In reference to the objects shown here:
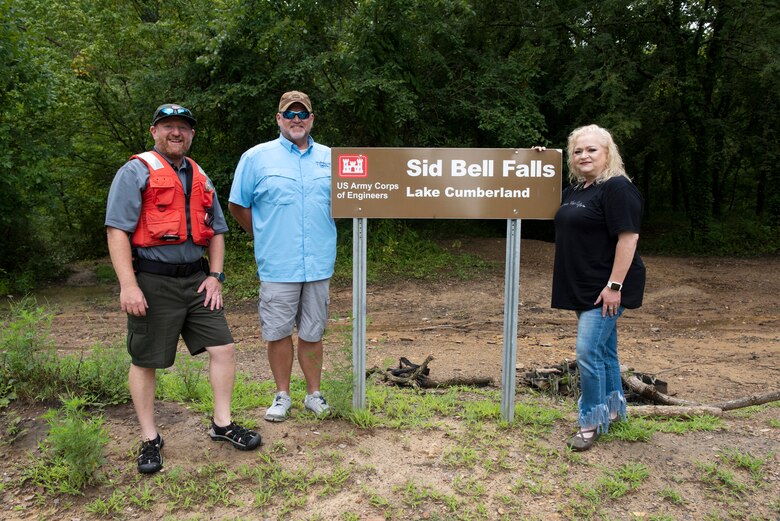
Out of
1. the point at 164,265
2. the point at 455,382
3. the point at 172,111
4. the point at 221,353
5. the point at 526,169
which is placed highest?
the point at 172,111

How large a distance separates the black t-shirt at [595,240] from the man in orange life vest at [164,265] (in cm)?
199

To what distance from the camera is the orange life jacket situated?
297 cm

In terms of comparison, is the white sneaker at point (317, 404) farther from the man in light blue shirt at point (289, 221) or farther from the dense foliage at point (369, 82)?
the dense foliage at point (369, 82)

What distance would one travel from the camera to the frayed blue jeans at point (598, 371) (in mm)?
3215

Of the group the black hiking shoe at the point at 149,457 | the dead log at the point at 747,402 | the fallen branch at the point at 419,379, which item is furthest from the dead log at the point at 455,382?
the black hiking shoe at the point at 149,457

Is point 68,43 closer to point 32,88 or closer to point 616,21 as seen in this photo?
point 32,88

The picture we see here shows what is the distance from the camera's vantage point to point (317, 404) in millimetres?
3670

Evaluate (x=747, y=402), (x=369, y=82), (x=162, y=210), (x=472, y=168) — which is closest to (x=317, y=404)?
(x=162, y=210)

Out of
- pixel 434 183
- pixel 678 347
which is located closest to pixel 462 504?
pixel 434 183

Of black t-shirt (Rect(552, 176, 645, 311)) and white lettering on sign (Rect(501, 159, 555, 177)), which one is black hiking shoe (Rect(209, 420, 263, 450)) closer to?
black t-shirt (Rect(552, 176, 645, 311))

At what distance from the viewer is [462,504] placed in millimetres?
2900

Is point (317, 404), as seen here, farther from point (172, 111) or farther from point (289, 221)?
point (172, 111)

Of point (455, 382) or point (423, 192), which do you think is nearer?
point (423, 192)

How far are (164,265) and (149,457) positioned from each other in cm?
104
